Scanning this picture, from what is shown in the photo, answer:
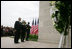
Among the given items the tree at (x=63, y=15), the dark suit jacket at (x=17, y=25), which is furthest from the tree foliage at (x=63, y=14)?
the dark suit jacket at (x=17, y=25)

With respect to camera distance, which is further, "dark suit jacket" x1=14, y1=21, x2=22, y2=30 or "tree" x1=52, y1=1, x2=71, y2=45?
"tree" x1=52, y1=1, x2=71, y2=45

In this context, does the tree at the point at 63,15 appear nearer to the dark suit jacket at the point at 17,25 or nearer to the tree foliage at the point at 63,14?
the tree foliage at the point at 63,14

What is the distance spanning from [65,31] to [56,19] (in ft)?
0.43

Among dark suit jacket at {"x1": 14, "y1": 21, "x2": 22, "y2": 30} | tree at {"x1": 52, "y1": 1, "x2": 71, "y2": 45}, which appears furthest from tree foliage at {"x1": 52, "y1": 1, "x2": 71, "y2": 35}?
dark suit jacket at {"x1": 14, "y1": 21, "x2": 22, "y2": 30}

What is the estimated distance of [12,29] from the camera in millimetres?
710

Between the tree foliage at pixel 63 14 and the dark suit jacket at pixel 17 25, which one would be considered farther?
the tree foliage at pixel 63 14

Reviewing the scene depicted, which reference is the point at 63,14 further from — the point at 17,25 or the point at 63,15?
the point at 17,25

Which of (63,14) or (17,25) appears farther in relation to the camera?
(63,14)

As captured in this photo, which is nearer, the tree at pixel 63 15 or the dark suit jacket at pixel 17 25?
the dark suit jacket at pixel 17 25

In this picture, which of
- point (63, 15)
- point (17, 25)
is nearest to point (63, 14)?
point (63, 15)

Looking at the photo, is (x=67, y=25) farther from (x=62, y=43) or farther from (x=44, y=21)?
(x=44, y=21)

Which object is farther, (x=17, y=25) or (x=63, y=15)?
(x=63, y=15)

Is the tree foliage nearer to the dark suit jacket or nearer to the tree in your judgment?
the tree

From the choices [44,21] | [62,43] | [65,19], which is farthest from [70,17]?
[44,21]
